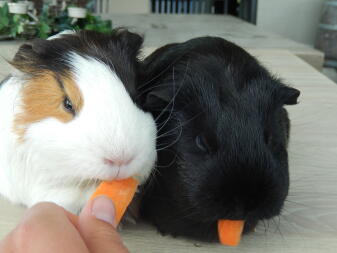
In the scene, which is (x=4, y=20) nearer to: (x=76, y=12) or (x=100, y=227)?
(x=76, y=12)

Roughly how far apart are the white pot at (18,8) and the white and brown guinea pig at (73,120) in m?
1.35

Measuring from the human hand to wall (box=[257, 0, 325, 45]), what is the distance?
328 cm

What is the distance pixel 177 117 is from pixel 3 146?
0.32 meters

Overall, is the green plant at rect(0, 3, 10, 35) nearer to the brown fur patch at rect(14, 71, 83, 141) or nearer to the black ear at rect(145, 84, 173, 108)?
the brown fur patch at rect(14, 71, 83, 141)

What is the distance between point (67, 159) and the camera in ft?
1.93

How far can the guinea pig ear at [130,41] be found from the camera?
0.72 metres

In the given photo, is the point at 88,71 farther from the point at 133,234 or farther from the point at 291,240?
the point at 291,240

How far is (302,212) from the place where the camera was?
83 cm

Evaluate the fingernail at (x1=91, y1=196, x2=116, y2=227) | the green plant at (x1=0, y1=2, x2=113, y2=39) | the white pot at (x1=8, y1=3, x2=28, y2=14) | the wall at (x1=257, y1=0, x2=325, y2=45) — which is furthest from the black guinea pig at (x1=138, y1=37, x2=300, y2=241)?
the wall at (x1=257, y1=0, x2=325, y2=45)

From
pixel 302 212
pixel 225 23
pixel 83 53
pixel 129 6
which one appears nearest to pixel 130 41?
pixel 83 53

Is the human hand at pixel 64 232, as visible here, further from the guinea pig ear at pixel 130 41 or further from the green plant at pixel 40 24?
the green plant at pixel 40 24

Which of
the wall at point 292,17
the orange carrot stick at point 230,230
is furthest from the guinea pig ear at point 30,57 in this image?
the wall at point 292,17

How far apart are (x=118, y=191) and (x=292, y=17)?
3.25 meters

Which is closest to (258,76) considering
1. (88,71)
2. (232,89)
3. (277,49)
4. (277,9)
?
(232,89)
